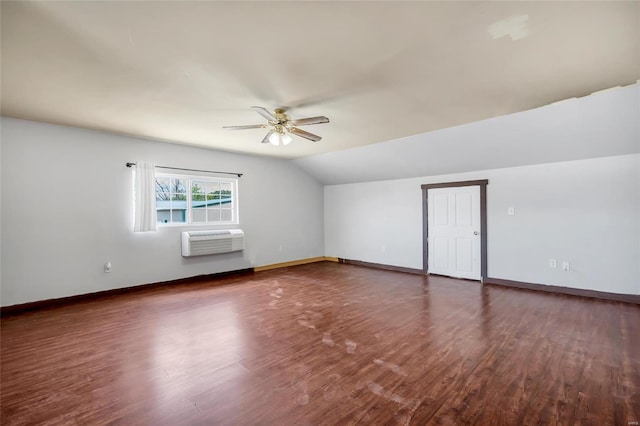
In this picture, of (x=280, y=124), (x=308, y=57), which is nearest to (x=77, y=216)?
(x=280, y=124)

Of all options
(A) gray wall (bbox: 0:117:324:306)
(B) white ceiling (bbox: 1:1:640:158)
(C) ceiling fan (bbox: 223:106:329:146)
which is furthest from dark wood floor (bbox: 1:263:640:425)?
(B) white ceiling (bbox: 1:1:640:158)

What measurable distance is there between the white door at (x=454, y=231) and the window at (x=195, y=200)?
13.2ft

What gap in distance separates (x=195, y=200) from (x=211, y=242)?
0.87 m

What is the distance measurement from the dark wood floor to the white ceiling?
95.5 inches

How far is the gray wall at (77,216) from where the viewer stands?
12.2 feet

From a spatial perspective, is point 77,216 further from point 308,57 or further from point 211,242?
point 308,57

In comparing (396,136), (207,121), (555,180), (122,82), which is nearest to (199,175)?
(207,121)

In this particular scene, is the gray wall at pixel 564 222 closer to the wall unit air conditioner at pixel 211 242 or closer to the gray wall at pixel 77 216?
the wall unit air conditioner at pixel 211 242

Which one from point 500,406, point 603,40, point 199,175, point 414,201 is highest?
point 603,40

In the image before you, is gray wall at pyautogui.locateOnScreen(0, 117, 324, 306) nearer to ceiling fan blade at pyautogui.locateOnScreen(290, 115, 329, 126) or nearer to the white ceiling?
the white ceiling

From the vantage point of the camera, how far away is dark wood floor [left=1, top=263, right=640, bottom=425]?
1812 millimetres

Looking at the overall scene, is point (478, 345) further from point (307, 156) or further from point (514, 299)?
point (307, 156)

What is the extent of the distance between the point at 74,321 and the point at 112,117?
248 cm

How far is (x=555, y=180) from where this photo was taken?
441cm
